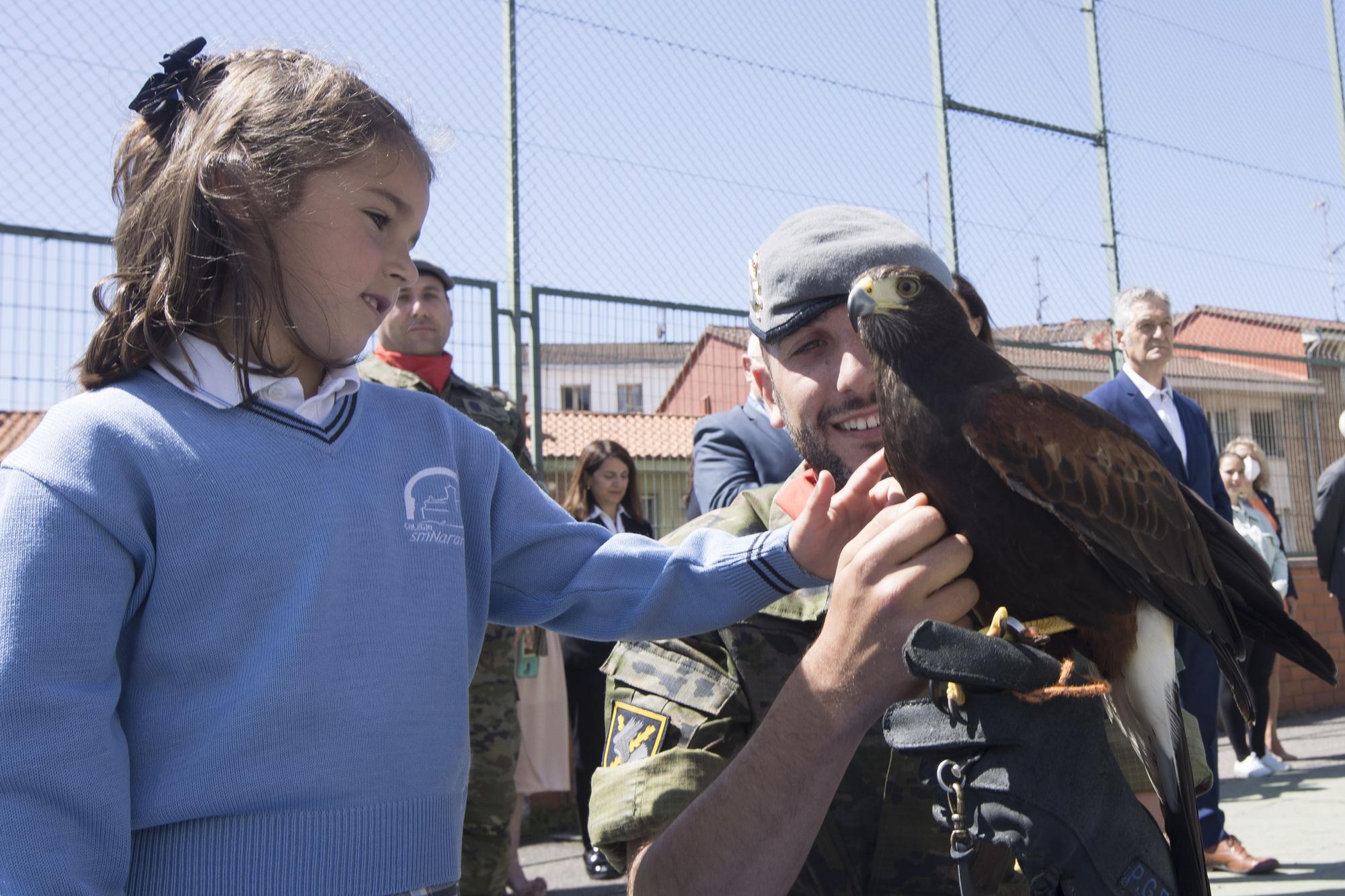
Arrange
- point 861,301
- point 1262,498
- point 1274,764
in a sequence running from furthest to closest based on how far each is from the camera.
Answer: point 1262,498
point 1274,764
point 861,301

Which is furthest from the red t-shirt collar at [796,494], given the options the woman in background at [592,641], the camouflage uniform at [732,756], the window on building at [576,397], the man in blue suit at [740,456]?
the window on building at [576,397]

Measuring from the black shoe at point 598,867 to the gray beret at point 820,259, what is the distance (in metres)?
3.90

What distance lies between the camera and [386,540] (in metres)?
1.71

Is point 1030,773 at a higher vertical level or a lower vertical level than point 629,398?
lower

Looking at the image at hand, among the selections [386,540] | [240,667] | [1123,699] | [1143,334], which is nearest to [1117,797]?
[1123,699]

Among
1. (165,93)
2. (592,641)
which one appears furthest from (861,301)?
(592,641)

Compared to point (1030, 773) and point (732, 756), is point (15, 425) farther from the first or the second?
point (1030, 773)

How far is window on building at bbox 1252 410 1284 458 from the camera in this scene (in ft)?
35.2

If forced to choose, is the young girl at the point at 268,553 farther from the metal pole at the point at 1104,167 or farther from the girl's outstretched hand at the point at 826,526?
the metal pole at the point at 1104,167

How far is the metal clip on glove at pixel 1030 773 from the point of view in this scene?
161cm

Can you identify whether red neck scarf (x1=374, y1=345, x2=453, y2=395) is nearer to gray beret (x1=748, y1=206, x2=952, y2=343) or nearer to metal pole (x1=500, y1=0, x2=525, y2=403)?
metal pole (x1=500, y1=0, x2=525, y2=403)

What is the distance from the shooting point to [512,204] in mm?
6309

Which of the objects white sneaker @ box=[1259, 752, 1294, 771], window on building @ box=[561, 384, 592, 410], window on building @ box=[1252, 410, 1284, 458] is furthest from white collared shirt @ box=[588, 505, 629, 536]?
window on building @ box=[1252, 410, 1284, 458]

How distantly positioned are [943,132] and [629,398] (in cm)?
304
